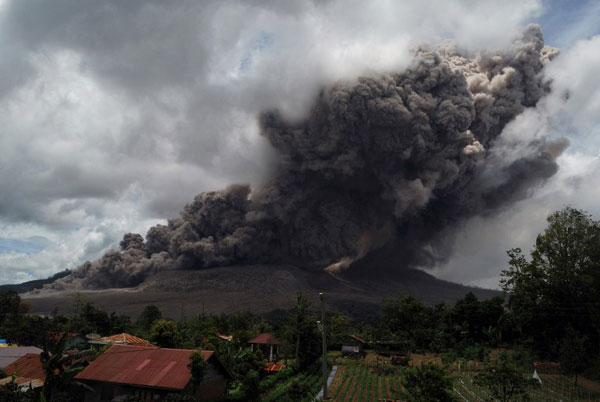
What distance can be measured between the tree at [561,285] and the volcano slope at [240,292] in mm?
50954

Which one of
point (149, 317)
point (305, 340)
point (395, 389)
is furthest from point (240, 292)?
point (395, 389)

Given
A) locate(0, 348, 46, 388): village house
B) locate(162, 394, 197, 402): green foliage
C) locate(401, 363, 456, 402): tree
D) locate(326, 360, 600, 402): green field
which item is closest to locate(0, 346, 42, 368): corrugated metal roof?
locate(0, 348, 46, 388): village house

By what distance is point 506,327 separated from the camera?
166 ft

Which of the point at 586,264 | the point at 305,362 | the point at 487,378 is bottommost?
the point at 305,362

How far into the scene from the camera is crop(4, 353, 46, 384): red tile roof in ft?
86.4

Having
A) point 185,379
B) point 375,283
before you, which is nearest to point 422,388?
point 185,379

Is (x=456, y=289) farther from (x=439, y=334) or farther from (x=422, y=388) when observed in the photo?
(x=422, y=388)

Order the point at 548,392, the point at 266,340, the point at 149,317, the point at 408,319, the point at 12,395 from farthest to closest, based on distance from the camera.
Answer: the point at 149,317, the point at 408,319, the point at 266,340, the point at 548,392, the point at 12,395

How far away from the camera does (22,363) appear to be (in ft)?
94.0

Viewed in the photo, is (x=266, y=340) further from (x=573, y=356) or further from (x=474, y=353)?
(x=573, y=356)

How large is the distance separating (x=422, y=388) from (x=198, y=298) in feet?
281

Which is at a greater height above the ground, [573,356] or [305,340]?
[573,356]

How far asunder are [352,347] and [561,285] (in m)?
22.3

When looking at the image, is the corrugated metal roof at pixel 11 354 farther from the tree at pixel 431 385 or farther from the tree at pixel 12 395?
the tree at pixel 431 385
